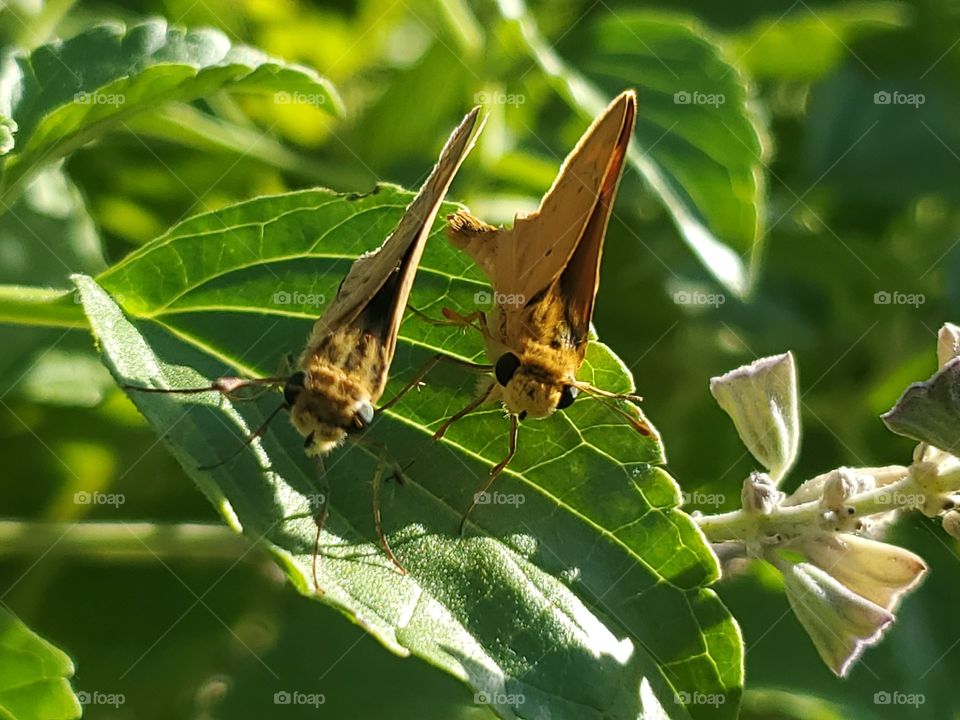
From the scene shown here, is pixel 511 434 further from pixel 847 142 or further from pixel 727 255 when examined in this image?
pixel 847 142

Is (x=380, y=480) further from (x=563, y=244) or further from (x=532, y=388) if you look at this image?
(x=563, y=244)

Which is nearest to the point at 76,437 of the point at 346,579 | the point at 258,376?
the point at 258,376

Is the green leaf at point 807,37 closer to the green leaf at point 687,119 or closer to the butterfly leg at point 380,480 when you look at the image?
the green leaf at point 687,119

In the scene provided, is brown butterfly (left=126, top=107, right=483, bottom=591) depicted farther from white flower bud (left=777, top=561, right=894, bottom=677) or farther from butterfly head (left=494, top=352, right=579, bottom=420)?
white flower bud (left=777, top=561, right=894, bottom=677)

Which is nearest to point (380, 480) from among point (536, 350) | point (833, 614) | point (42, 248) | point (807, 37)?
point (536, 350)

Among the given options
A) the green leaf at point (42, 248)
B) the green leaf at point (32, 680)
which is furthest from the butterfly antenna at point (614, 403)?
the green leaf at point (42, 248)

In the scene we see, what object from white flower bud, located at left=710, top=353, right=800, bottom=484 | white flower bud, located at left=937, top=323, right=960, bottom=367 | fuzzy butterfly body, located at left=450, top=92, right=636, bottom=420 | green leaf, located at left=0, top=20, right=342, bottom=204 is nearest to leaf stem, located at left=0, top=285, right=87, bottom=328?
green leaf, located at left=0, top=20, right=342, bottom=204
